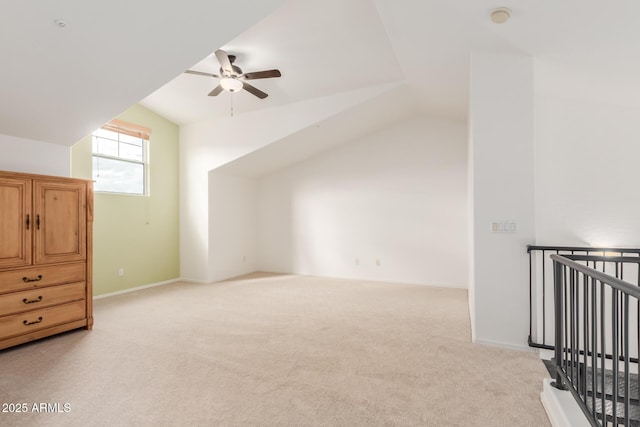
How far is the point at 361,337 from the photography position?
3146 millimetres

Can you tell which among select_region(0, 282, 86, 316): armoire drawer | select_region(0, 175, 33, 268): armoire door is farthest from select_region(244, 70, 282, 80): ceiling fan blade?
select_region(0, 282, 86, 316): armoire drawer

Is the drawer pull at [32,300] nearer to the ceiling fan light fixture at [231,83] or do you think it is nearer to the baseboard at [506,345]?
the ceiling fan light fixture at [231,83]

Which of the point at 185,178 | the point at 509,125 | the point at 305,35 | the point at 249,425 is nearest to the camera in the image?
the point at 249,425

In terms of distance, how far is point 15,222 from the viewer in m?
2.85

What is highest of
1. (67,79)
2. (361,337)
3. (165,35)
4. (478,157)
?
(165,35)

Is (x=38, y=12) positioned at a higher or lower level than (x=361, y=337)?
higher

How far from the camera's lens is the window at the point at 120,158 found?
4.75m

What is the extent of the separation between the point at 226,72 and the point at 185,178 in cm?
282

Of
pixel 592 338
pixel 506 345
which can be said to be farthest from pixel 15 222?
pixel 506 345


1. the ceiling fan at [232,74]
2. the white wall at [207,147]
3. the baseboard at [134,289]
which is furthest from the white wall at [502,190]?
the baseboard at [134,289]

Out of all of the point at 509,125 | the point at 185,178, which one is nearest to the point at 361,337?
the point at 509,125

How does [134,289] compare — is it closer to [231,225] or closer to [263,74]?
[231,225]

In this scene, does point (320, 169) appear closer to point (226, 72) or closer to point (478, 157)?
point (226, 72)

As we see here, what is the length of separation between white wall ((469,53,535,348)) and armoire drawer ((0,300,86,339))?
12.7 feet
